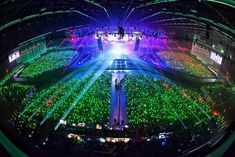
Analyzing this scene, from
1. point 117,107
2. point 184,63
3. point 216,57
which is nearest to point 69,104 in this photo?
point 117,107

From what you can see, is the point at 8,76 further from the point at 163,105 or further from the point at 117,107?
the point at 163,105

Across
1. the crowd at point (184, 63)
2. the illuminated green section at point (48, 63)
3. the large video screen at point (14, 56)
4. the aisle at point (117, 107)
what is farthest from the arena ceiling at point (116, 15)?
the aisle at point (117, 107)

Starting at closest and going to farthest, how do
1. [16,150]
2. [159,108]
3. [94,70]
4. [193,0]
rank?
[16,150] < [159,108] < [193,0] < [94,70]

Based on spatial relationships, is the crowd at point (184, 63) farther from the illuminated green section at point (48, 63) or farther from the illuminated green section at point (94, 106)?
the illuminated green section at point (48, 63)

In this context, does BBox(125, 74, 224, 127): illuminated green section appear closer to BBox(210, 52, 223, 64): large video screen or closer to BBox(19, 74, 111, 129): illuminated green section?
BBox(19, 74, 111, 129): illuminated green section

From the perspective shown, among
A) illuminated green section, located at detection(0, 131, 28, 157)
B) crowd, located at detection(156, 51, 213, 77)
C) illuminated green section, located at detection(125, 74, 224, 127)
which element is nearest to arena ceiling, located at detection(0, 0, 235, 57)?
crowd, located at detection(156, 51, 213, 77)

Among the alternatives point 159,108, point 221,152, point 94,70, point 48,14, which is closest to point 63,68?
point 94,70

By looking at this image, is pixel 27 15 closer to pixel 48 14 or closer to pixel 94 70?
pixel 48 14
